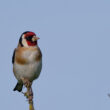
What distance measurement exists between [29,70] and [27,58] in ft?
0.95

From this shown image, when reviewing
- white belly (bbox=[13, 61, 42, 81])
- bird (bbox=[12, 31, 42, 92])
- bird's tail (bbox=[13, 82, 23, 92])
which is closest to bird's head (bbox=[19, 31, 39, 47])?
bird (bbox=[12, 31, 42, 92])

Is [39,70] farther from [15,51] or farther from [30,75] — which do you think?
[15,51]

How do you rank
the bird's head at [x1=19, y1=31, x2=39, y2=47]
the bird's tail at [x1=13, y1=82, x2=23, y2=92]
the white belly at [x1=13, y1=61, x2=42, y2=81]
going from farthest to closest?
the bird's tail at [x1=13, y1=82, x2=23, y2=92], the bird's head at [x1=19, y1=31, x2=39, y2=47], the white belly at [x1=13, y1=61, x2=42, y2=81]

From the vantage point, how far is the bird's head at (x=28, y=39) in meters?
7.27

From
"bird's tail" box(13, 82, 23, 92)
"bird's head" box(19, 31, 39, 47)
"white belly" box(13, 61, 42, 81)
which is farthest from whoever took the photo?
"bird's tail" box(13, 82, 23, 92)

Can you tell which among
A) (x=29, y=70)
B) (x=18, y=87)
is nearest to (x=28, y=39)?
(x=29, y=70)

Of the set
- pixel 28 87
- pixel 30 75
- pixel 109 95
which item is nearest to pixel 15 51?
pixel 30 75

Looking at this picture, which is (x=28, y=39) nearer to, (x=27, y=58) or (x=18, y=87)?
(x=27, y=58)

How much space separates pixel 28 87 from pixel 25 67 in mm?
1750

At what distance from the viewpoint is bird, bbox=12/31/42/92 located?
7164 millimetres

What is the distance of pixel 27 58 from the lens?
7.18 m

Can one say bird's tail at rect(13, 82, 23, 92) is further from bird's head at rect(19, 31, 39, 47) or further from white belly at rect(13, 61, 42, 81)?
bird's head at rect(19, 31, 39, 47)

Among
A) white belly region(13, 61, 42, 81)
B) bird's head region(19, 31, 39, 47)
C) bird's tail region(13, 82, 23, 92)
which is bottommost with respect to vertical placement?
bird's tail region(13, 82, 23, 92)

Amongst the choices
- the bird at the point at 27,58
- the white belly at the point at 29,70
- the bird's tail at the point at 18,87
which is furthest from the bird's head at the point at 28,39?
the bird's tail at the point at 18,87
